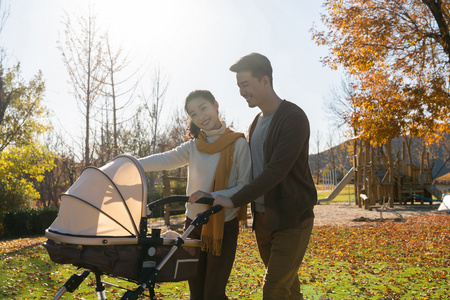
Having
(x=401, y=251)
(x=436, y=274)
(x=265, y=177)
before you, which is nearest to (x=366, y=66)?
(x=401, y=251)

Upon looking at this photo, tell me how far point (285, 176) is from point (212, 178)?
1.74 feet

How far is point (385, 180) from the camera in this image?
24.1 metres

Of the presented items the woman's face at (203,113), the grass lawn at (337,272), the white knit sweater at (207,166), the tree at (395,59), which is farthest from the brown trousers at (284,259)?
the tree at (395,59)

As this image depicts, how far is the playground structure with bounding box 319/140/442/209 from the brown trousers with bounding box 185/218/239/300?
1946 centimetres

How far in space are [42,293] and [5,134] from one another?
59.3 feet

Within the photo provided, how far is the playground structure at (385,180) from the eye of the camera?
2161 centimetres

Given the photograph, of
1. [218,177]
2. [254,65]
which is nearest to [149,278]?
[218,177]

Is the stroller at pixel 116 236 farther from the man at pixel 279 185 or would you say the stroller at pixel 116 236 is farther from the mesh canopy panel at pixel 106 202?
the man at pixel 279 185

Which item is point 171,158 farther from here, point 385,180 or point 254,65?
point 385,180

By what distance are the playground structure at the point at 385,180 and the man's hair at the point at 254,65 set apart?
1949 cm

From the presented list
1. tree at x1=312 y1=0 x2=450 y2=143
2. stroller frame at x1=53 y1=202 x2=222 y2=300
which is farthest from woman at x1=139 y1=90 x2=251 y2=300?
tree at x1=312 y1=0 x2=450 y2=143

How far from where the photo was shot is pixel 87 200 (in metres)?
2.37

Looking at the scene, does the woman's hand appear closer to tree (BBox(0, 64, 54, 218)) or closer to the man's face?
the man's face

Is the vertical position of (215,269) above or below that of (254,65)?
below
